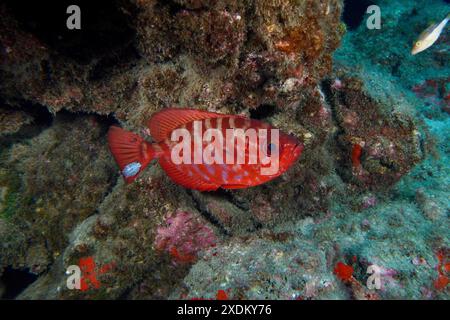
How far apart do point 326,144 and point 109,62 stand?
347 cm

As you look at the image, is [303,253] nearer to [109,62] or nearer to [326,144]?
[326,144]

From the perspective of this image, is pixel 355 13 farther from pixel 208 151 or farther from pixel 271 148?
pixel 208 151

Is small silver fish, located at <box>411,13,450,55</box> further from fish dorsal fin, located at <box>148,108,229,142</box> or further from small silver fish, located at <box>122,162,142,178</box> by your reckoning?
small silver fish, located at <box>122,162,142,178</box>

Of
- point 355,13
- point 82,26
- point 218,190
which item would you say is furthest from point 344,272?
point 355,13

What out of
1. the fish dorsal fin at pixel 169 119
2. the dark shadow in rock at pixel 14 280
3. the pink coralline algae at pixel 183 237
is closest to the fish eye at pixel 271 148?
the fish dorsal fin at pixel 169 119

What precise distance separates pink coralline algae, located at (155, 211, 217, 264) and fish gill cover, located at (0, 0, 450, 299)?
0.02m

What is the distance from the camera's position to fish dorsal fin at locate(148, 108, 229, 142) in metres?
3.20

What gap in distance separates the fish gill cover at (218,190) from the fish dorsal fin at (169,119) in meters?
0.46

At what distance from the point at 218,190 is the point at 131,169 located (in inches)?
61.9

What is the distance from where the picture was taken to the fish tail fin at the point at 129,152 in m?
3.18

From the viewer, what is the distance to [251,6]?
3.37 m

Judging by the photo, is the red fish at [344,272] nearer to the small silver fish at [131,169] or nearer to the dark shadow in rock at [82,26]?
the small silver fish at [131,169]

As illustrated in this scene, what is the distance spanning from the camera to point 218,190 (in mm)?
4461
